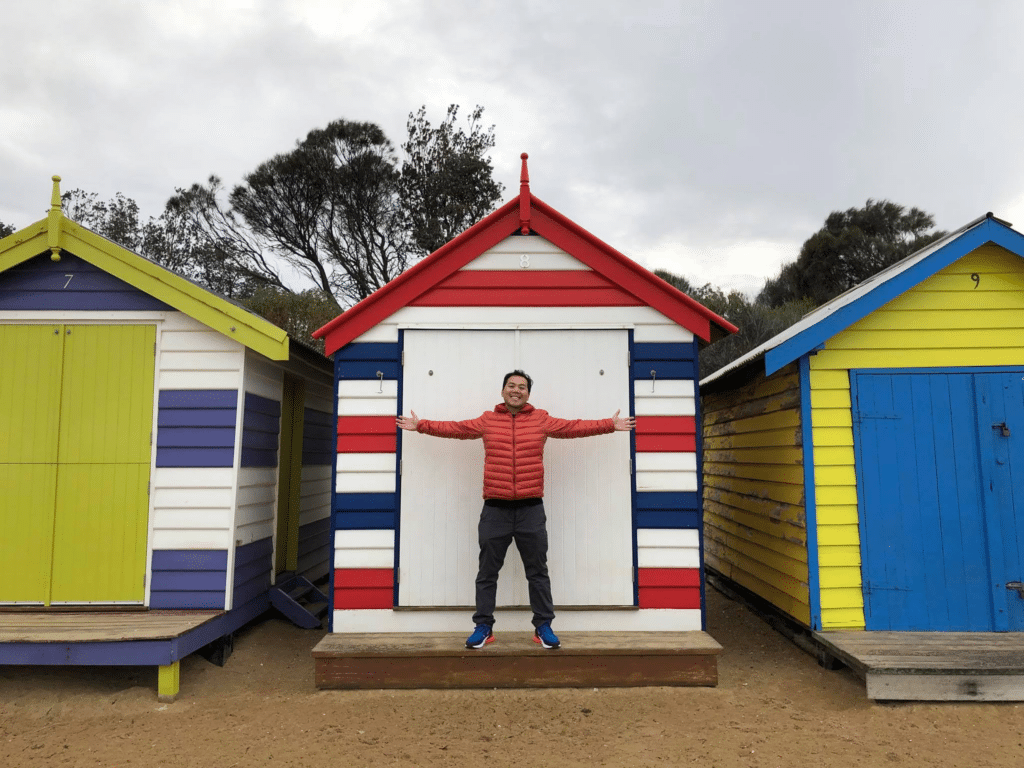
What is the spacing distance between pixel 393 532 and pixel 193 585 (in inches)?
65.8

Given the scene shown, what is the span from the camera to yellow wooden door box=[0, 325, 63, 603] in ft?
16.7

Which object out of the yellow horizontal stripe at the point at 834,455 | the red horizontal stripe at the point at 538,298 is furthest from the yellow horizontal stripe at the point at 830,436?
the red horizontal stripe at the point at 538,298

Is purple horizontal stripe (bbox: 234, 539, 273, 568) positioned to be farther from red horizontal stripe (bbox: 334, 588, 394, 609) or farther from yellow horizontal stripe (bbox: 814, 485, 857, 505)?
yellow horizontal stripe (bbox: 814, 485, 857, 505)

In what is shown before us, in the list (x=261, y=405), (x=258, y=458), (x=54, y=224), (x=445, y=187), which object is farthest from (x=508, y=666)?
(x=445, y=187)

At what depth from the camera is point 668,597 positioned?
15.8 feet

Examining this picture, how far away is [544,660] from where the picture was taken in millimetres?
4441

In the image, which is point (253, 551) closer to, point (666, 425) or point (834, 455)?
point (666, 425)

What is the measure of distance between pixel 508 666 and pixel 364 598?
1.17 m

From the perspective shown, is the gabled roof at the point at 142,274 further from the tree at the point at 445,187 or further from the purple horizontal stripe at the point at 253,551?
the tree at the point at 445,187

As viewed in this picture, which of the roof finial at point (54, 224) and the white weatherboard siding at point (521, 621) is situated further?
the roof finial at point (54, 224)

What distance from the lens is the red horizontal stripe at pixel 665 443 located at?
4.94 metres

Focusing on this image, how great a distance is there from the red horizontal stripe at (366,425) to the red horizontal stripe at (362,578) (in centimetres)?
100

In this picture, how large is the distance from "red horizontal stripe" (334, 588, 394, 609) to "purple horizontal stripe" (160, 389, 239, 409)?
1757mm

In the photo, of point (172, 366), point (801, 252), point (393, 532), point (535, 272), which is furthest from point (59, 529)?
point (801, 252)
